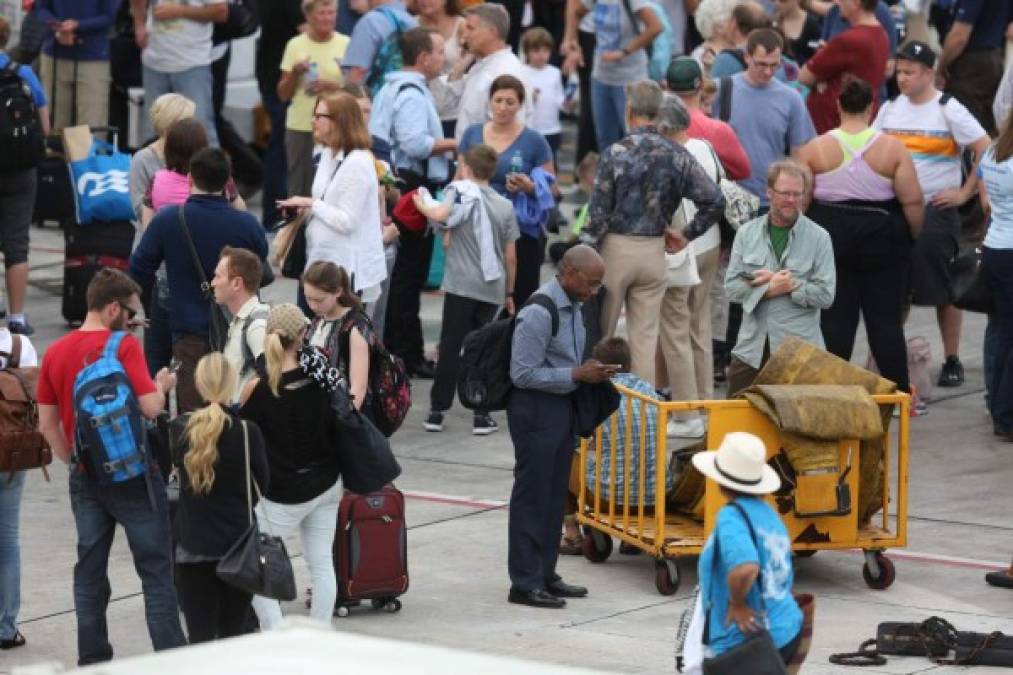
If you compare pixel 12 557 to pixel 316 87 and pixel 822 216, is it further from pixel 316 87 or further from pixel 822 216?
pixel 316 87

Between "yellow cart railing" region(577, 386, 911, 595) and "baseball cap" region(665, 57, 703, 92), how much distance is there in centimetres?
317

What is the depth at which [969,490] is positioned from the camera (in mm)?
11938

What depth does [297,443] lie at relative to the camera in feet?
28.7

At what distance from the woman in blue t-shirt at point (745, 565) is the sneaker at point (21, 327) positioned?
714 cm

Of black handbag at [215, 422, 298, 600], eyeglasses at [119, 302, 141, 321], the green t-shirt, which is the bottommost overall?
black handbag at [215, 422, 298, 600]

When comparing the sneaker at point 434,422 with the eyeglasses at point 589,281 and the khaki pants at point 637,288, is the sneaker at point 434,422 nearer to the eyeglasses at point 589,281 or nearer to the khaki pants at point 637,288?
the khaki pants at point 637,288

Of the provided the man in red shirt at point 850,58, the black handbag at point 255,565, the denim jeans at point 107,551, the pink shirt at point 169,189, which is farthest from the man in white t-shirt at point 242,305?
the man in red shirt at point 850,58

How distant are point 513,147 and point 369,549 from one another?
14.0 feet

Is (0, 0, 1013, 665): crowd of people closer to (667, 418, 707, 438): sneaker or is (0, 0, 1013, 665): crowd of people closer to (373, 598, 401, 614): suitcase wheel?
(667, 418, 707, 438): sneaker

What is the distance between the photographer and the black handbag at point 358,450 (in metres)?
8.78

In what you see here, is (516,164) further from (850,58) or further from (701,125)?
(850,58)

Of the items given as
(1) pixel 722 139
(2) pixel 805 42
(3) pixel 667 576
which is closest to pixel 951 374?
(1) pixel 722 139

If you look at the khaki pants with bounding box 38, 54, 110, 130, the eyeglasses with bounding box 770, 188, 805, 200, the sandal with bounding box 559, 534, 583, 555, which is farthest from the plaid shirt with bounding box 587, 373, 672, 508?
the khaki pants with bounding box 38, 54, 110, 130

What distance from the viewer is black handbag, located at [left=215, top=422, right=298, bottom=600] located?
804 centimetres
